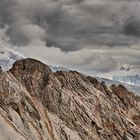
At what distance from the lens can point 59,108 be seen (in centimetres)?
15488

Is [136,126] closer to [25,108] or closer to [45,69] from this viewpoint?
[45,69]

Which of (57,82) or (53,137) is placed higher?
(57,82)

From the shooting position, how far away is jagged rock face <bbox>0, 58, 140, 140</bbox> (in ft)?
434

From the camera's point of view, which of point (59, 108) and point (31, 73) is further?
point (31, 73)

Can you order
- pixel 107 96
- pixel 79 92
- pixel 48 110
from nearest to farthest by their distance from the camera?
pixel 48 110
pixel 79 92
pixel 107 96

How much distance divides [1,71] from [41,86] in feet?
72.1

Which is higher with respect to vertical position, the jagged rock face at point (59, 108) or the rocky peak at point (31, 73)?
the rocky peak at point (31, 73)

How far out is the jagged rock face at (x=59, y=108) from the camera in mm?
132250

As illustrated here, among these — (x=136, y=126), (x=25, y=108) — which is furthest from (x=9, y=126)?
(x=136, y=126)

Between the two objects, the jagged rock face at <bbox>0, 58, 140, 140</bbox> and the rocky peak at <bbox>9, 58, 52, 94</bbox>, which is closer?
the jagged rock face at <bbox>0, 58, 140, 140</bbox>

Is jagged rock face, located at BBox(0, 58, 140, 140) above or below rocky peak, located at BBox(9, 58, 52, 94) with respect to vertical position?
below

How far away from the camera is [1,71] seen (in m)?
145

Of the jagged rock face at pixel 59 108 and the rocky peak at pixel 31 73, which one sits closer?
the jagged rock face at pixel 59 108

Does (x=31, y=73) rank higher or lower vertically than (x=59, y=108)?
higher
